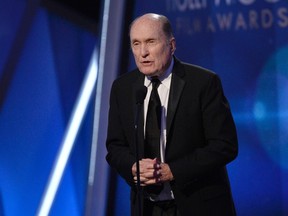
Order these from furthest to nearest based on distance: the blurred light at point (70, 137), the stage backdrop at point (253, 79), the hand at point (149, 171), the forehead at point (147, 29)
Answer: the blurred light at point (70, 137), the stage backdrop at point (253, 79), the forehead at point (147, 29), the hand at point (149, 171)

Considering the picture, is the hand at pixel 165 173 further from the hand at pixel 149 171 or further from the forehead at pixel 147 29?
the forehead at pixel 147 29

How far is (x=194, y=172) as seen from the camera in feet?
5.98

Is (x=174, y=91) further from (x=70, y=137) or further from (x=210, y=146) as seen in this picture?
(x=70, y=137)

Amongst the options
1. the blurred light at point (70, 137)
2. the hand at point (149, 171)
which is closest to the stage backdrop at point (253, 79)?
the blurred light at point (70, 137)

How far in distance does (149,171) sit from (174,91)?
0.31 metres

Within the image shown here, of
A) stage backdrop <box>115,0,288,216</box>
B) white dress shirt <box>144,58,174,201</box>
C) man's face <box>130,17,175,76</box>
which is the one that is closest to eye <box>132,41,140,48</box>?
man's face <box>130,17,175,76</box>

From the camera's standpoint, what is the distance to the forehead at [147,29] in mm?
1885

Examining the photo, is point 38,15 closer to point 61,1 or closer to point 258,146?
point 61,1

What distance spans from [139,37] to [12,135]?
1.65 meters

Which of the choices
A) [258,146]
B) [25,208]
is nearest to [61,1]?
[25,208]

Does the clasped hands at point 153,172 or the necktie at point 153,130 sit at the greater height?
the necktie at point 153,130

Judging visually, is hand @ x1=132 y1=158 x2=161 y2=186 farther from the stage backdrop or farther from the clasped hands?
the stage backdrop

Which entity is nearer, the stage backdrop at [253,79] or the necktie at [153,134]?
the necktie at [153,134]

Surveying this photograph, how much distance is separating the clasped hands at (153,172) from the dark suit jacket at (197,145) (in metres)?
0.02
